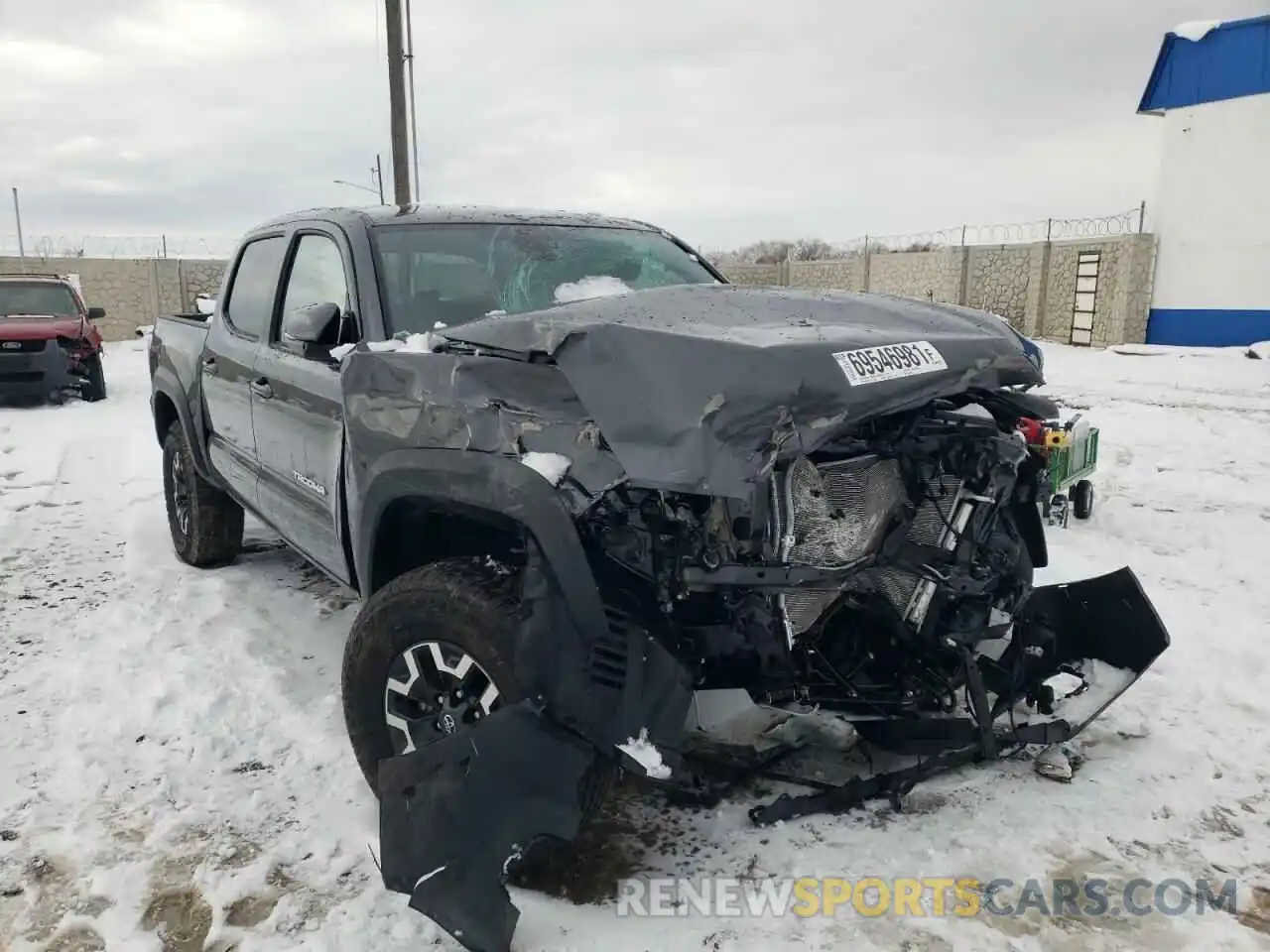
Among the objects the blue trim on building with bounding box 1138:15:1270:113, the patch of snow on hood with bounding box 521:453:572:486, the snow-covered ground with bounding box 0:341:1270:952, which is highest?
the blue trim on building with bounding box 1138:15:1270:113

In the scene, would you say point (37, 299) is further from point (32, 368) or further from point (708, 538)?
point (708, 538)

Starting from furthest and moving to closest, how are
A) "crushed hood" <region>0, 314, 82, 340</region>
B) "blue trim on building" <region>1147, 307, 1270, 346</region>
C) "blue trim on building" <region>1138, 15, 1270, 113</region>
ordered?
"blue trim on building" <region>1147, 307, 1270, 346</region> < "blue trim on building" <region>1138, 15, 1270, 113</region> < "crushed hood" <region>0, 314, 82, 340</region>

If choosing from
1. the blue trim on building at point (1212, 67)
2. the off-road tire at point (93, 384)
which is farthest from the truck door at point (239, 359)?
the blue trim on building at point (1212, 67)

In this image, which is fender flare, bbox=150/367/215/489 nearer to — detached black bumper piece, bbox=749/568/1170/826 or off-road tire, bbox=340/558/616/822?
off-road tire, bbox=340/558/616/822

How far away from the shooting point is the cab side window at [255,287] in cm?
411

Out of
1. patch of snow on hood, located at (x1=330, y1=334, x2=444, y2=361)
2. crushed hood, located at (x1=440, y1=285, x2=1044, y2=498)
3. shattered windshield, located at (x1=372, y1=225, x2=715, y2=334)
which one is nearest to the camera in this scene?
crushed hood, located at (x1=440, y1=285, x2=1044, y2=498)

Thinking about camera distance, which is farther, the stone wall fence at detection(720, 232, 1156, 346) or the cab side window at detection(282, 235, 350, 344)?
the stone wall fence at detection(720, 232, 1156, 346)

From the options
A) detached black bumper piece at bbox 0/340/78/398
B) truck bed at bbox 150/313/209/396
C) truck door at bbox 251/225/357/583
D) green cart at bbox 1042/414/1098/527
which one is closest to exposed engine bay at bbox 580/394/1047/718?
truck door at bbox 251/225/357/583

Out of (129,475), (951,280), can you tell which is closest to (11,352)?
(129,475)

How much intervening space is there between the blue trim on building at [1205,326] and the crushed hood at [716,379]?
59.5 ft

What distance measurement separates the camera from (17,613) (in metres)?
4.58

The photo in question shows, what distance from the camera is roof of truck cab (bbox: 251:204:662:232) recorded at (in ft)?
11.7

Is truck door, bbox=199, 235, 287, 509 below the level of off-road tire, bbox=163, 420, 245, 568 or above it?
above

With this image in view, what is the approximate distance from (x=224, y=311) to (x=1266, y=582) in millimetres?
5572
